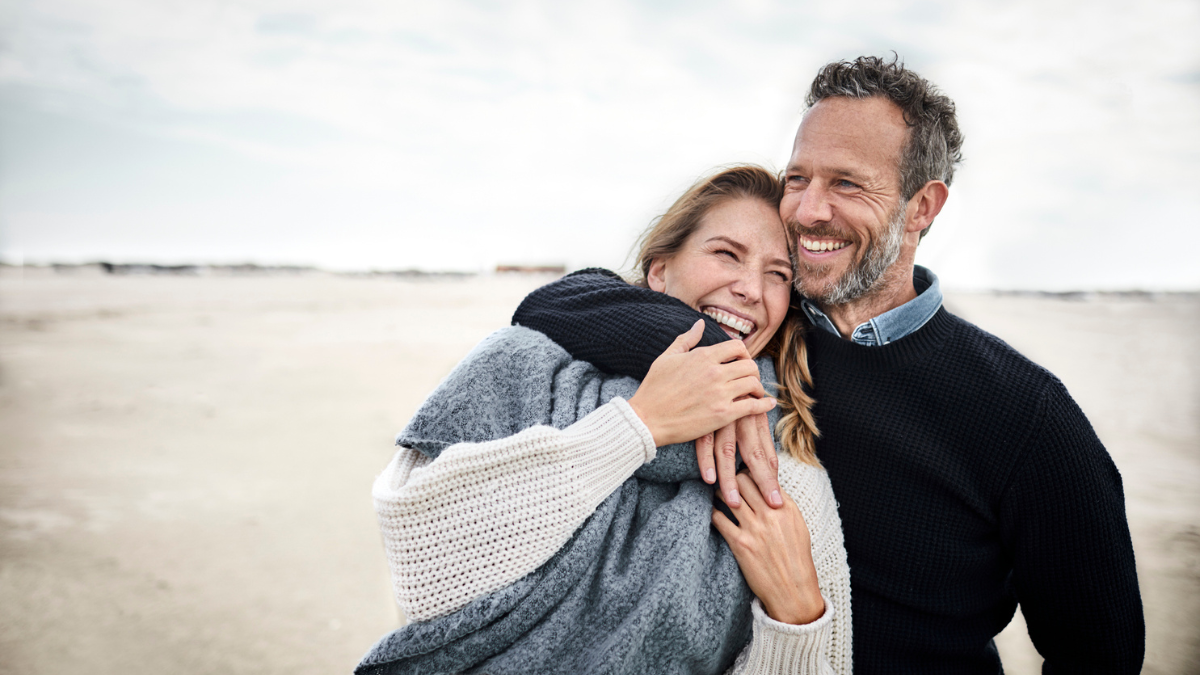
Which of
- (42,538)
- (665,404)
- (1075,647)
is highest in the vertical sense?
(665,404)

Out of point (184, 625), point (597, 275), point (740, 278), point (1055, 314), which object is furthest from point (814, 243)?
point (1055, 314)

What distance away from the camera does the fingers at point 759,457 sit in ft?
5.84

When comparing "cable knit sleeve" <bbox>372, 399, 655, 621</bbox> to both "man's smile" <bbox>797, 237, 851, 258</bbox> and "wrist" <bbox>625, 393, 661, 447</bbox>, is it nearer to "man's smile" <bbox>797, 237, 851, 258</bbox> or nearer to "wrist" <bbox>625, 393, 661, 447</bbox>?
"wrist" <bbox>625, 393, 661, 447</bbox>

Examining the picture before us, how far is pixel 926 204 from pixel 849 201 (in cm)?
36

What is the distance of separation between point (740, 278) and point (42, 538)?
16.1ft

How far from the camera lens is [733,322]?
2.15 meters

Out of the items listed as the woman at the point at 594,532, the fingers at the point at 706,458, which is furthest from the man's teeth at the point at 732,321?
the fingers at the point at 706,458

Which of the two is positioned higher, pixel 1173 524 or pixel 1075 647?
pixel 1075 647

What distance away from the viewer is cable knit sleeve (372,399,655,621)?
146 cm

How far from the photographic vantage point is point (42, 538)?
409 centimetres

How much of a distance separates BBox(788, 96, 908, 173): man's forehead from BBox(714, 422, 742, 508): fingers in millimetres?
1006

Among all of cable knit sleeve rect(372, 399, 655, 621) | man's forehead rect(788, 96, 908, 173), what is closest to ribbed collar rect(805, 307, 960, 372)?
man's forehead rect(788, 96, 908, 173)

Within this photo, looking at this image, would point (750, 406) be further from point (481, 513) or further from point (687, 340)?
point (481, 513)

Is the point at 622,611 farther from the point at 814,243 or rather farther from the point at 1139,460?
the point at 1139,460
